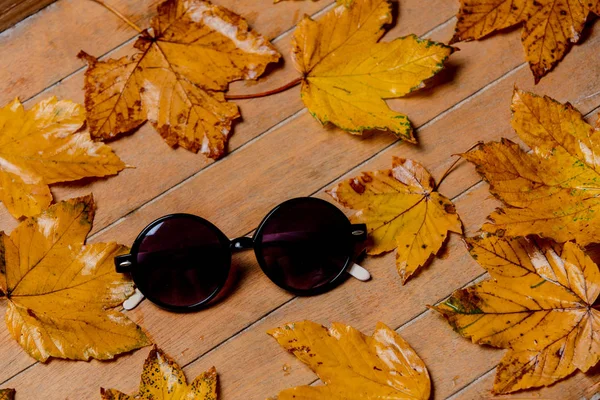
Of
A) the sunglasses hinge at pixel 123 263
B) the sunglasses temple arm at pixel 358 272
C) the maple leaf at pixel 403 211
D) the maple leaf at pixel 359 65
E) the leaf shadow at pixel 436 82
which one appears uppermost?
the maple leaf at pixel 359 65

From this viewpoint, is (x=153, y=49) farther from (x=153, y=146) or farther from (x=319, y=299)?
(x=319, y=299)

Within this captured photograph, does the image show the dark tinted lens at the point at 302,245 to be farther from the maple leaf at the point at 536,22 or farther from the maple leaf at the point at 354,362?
the maple leaf at the point at 536,22

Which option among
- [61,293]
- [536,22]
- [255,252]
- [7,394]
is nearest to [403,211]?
[255,252]

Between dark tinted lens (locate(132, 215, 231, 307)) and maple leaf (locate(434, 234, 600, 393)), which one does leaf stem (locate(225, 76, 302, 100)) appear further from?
maple leaf (locate(434, 234, 600, 393))

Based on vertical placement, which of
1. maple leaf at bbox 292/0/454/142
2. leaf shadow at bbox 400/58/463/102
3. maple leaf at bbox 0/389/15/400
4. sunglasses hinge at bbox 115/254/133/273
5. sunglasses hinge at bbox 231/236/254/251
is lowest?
maple leaf at bbox 0/389/15/400

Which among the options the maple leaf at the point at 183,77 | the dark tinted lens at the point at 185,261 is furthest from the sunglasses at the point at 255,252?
the maple leaf at the point at 183,77

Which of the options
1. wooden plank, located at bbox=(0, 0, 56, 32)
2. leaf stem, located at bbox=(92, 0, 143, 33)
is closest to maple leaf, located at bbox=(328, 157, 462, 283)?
leaf stem, located at bbox=(92, 0, 143, 33)

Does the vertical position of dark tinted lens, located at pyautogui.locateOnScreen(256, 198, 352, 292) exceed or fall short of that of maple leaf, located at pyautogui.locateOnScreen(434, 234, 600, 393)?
it exceeds it
